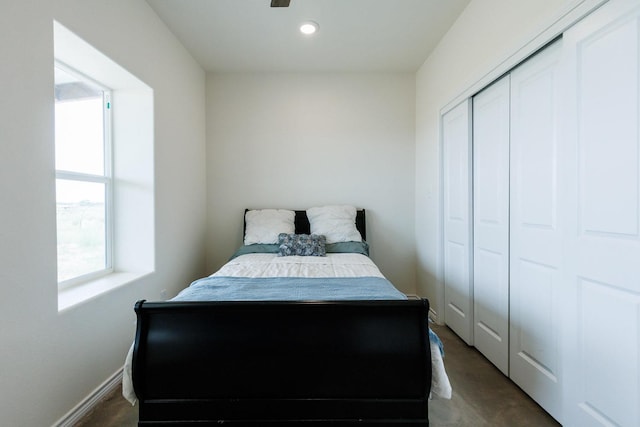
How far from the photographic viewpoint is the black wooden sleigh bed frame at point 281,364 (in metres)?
1.30

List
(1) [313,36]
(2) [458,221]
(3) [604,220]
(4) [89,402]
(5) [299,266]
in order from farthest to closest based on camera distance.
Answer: (1) [313,36] → (2) [458,221] → (5) [299,266] → (4) [89,402] → (3) [604,220]

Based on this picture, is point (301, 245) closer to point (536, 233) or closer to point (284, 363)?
point (284, 363)

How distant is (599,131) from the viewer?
126 centimetres

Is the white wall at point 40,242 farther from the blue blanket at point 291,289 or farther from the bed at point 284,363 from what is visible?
the blue blanket at point 291,289

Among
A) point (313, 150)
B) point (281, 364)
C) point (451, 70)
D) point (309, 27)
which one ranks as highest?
point (309, 27)

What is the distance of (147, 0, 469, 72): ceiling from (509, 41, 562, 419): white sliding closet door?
104cm

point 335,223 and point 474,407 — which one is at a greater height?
point 335,223

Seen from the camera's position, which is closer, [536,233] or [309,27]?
[536,233]

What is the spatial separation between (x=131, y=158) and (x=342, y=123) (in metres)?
2.12

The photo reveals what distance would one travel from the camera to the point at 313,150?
11.0ft

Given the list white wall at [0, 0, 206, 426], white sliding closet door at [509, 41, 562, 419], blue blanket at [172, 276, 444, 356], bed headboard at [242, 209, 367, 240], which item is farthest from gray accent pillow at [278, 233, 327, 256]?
white sliding closet door at [509, 41, 562, 419]

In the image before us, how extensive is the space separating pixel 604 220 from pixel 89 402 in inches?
107

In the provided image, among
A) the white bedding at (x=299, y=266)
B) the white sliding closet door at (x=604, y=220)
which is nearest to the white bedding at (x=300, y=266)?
the white bedding at (x=299, y=266)

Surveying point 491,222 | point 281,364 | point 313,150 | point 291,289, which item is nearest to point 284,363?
point 281,364
